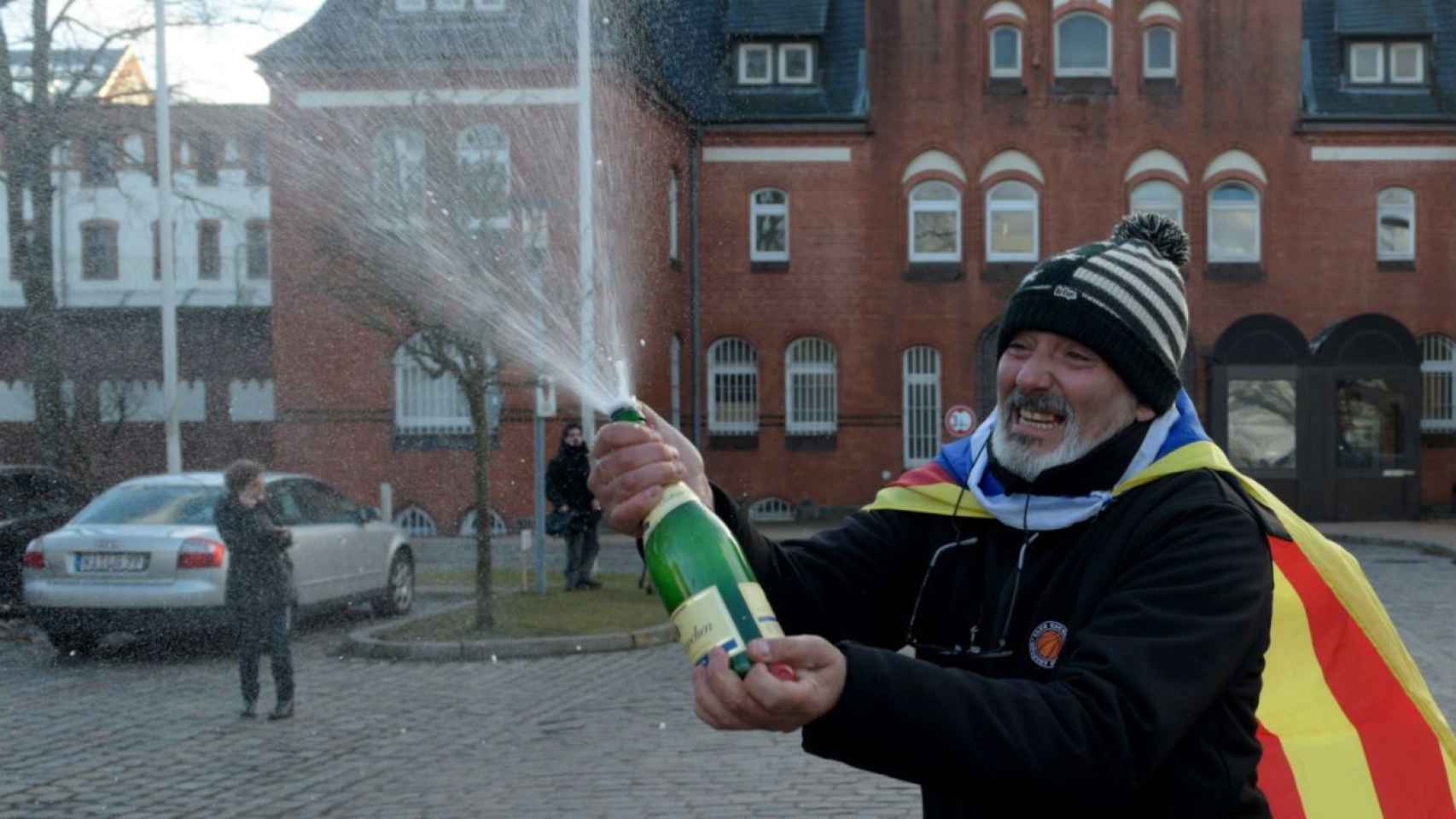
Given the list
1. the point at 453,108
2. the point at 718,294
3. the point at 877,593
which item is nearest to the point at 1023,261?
the point at 718,294

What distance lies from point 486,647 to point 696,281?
22.2 m

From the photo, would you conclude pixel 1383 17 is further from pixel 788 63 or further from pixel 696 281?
pixel 696 281

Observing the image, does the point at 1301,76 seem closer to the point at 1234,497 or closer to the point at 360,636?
the point at 360,636

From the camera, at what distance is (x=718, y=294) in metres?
36.3

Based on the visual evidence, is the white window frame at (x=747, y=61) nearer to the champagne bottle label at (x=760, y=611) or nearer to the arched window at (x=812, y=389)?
the arched window at (x=812, y=389)

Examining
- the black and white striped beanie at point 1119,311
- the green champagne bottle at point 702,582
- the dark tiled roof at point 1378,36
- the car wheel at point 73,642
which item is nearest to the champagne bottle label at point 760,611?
the green champagne bottle at point 702,582

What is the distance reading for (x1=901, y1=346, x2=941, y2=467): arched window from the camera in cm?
3616

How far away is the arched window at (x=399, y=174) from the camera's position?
10.6 metres

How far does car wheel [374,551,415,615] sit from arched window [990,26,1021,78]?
21.8m

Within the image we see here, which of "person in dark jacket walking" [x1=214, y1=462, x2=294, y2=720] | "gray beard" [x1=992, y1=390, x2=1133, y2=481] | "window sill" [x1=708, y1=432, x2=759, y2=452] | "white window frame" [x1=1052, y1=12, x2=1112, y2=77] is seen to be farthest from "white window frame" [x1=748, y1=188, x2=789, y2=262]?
"gray beard" [x1=992, y1=390, x2=1133, y2=481]

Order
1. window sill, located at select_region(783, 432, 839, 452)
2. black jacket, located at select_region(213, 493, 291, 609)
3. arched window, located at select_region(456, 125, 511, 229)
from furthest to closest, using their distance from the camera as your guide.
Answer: window sill, located at select_region(783, 432, 839, 452), arched window, located at select_region(456, 125, 511, 229), black jacket, located at select_region(213, 493, 291, 609)

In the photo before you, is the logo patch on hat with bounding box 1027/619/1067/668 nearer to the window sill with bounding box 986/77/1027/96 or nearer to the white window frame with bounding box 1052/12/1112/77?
the window sill with bounding box 986/77/1027/96

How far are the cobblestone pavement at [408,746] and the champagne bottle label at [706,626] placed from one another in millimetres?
5880

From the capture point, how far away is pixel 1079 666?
2.50 meters
